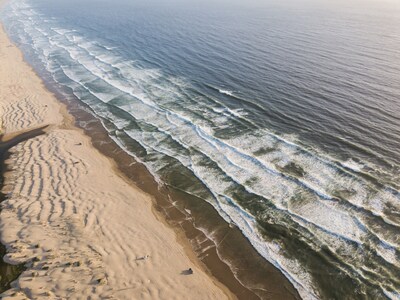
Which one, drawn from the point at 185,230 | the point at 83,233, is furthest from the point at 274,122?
the point at 83,233

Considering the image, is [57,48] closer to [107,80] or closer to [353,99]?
[107,80]

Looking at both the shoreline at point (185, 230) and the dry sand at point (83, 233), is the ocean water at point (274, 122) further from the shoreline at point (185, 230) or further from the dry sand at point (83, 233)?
the dry sand at point (83, 233)

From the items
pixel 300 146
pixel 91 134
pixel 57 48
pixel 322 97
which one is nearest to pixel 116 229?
pixel 91 134

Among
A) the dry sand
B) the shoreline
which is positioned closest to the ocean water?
the shoreline

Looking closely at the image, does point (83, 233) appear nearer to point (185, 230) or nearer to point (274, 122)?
point (185, 230)

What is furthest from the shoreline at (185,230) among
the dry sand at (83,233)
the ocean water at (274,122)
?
the ocean water at (274,122)

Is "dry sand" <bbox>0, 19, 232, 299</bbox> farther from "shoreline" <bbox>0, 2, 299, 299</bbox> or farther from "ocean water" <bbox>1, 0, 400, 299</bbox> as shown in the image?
"ocean water" <bbox>1, 0, 400, 299</bbox>
